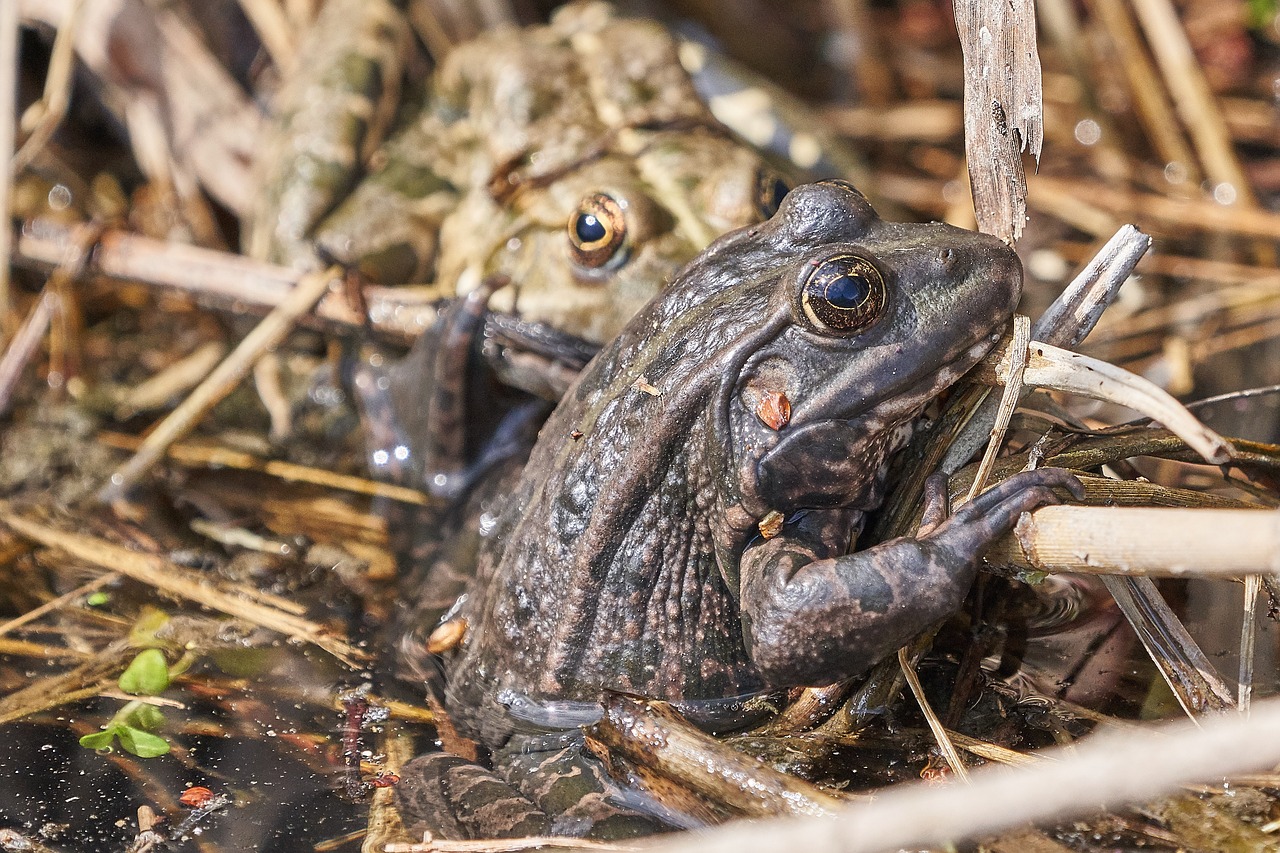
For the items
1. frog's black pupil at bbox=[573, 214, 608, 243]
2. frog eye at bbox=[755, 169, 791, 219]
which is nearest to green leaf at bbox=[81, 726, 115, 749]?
frog's black pupil at bbox=[573, 214, 608, 243]

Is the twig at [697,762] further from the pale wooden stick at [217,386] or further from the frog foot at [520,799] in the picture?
the pale wooden stick at [217,386]

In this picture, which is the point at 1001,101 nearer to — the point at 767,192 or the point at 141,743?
the point at 767,192

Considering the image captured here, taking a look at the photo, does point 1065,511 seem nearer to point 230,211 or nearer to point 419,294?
point 419,294

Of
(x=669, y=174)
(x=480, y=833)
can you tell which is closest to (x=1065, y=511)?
(x=480, y=833)

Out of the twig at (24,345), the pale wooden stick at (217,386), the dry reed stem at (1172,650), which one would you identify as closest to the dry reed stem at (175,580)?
the pale wooden stick at (217,386)

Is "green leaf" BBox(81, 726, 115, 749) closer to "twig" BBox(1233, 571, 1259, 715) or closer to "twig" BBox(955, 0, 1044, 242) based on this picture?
"twig" BBox(955, 0, 1044, 242)

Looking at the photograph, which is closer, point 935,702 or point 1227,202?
point 935,702

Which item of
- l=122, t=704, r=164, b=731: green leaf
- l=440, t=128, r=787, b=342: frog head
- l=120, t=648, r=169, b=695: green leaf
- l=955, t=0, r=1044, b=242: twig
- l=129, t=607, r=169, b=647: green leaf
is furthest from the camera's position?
l=440, t=128, r=787, b=342: frog head
